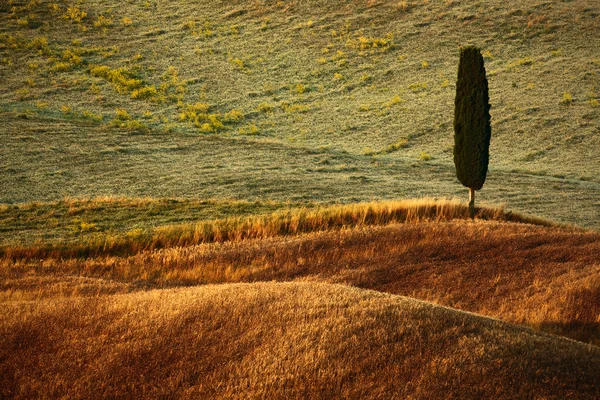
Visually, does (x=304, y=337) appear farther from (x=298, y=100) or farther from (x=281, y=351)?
(x=298, y=100)

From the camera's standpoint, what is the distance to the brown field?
9.34 meters

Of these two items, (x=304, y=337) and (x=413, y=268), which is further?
(x=413, y=268)

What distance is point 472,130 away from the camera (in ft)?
97.2

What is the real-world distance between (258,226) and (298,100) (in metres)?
36.3

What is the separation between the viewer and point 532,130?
162 feet

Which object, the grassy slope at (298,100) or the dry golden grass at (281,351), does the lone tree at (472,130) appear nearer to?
the grassy slope at (298,100)

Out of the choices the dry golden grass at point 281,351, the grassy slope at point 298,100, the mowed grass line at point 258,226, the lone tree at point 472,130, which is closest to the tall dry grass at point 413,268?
the mowed grass line at point 258,226

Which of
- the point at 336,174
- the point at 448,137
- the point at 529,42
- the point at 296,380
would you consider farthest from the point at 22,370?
the point at 529,42

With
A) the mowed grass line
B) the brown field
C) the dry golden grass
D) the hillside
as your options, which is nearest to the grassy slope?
the mowed grass line

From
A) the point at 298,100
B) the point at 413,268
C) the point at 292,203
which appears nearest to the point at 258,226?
the point at 292,203

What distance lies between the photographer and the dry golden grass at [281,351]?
30.3ft

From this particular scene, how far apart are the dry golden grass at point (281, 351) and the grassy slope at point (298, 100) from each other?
20.8 metres

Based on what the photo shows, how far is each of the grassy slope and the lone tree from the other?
13.4ft

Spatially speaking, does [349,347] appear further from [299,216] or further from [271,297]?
[299,216]
